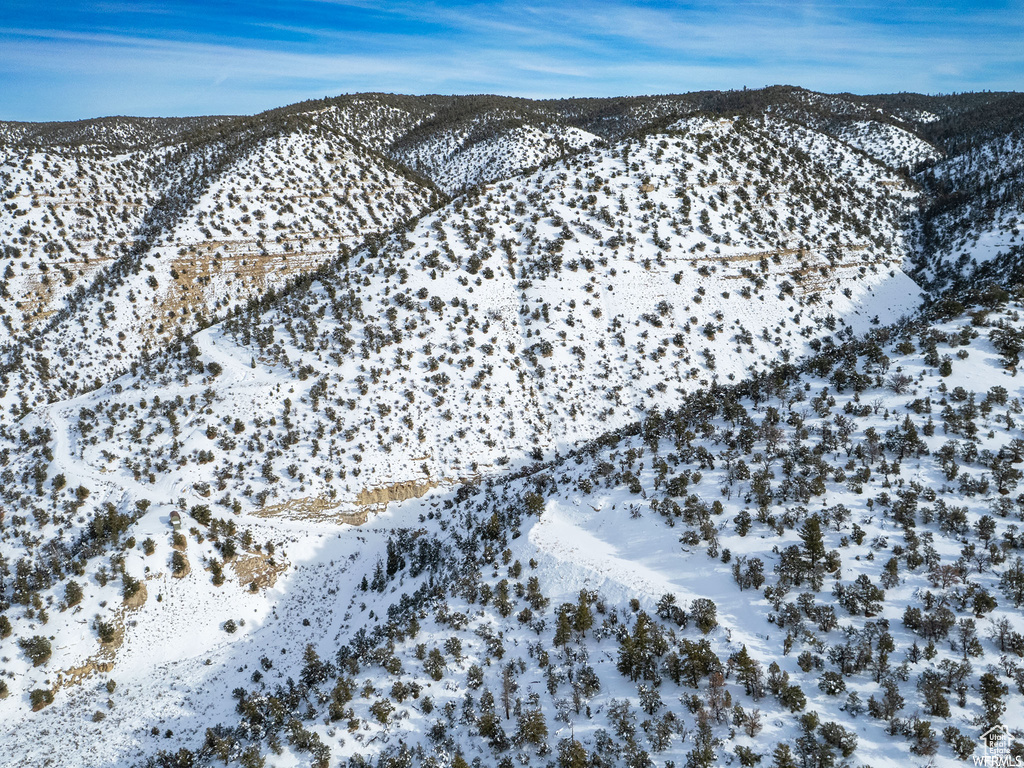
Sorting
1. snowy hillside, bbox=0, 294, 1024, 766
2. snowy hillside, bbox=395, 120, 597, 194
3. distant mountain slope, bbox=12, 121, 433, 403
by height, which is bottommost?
snowy hillside, bbox=0, 294, 1024, 766

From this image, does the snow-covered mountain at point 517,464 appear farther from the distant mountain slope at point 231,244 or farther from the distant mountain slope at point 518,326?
the distant mountain slope at point 231,244

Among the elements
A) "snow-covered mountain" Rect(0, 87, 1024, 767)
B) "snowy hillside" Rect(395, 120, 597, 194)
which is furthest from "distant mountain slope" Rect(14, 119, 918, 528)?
"snowy hillside" Rect(395, 120, 597, 194)

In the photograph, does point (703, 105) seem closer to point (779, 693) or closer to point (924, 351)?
point (924, 351)

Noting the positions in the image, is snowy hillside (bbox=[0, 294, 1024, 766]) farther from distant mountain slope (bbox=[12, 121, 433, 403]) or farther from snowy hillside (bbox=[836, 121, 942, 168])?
snowy hillside (bbox=[836, 121, 942, 168])

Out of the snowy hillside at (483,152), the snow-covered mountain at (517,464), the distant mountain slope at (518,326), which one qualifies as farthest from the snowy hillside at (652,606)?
the snowy hillside at (483,152)

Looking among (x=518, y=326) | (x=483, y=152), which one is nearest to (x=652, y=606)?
(x=518, y=326)

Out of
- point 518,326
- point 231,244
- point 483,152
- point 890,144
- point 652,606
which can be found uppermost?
point 890,144

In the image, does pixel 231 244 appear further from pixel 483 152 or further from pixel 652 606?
pixel 483 152

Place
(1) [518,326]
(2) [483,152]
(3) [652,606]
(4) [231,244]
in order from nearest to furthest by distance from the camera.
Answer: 1. (3) [652,606]
2. (1) [518,326]
3. (4) [231,244]
4. (2) [483,152]

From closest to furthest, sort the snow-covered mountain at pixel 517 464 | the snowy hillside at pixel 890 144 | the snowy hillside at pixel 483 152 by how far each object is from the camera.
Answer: the snow-covered mountain at pixel 517 464
the snowy hillside at pixel 890 144
the snowy hillside at pixel 483 152
